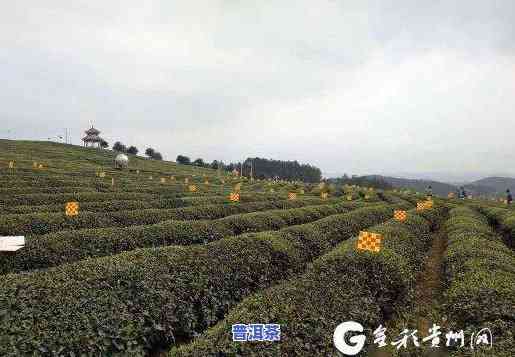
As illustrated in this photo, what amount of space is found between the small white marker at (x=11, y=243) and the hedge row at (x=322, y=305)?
6482 millimetres

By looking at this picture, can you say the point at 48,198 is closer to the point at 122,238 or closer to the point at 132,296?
the point at 122,238

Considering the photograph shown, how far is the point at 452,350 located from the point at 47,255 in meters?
11.9

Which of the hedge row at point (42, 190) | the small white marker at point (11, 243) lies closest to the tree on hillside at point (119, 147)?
the hedge row at point (42, 190)

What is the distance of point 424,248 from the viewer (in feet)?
63.7

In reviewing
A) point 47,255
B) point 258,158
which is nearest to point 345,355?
point 47,255

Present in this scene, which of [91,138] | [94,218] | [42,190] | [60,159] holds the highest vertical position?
Answer: [91,138]

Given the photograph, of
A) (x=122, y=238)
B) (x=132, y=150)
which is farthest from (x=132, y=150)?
(x=122, y=238)

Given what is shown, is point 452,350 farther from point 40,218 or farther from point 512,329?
point 40,218

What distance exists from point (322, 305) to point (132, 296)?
4.67 metres

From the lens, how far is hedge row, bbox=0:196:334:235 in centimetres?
1594

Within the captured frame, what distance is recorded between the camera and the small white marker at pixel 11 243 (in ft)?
35.6

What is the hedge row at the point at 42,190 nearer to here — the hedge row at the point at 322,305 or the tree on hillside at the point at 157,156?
the hedge row at the point at 322,305

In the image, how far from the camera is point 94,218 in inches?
740

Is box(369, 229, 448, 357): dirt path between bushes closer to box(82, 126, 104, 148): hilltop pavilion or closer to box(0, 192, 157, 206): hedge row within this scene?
box(0, 192, 157, 206): hedge row
